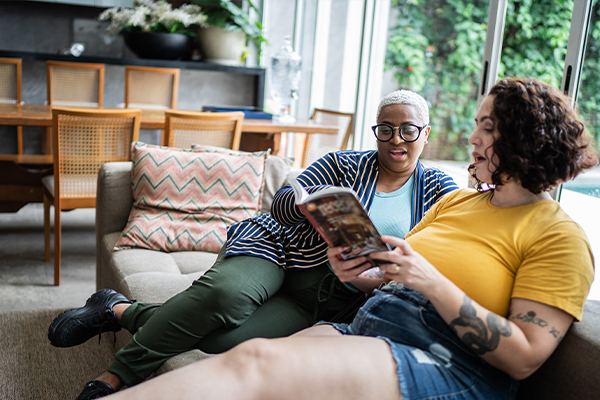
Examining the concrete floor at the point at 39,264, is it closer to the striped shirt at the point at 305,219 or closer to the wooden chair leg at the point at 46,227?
the wooden chair leg at the point at 46,227

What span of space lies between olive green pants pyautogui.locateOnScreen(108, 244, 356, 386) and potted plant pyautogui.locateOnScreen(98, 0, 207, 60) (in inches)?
144

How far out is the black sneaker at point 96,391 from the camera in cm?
140

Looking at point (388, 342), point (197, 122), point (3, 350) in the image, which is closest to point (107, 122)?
point (197, 122)

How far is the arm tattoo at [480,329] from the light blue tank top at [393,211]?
1.86 feet

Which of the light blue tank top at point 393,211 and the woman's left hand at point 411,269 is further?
the light blue tank top at point 393,211

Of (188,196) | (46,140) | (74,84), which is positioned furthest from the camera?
(46,140)

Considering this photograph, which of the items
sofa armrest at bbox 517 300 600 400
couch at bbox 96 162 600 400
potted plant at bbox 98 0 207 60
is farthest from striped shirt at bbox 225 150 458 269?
potted plant at bbox 98 0 207 60

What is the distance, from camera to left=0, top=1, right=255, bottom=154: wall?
Result: 4.84 metres

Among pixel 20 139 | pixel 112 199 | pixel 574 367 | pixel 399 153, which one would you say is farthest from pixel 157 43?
pixel 574 367

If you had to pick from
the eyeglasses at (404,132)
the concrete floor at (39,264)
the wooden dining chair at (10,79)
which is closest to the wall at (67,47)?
the wooden dining chair at (10,79)

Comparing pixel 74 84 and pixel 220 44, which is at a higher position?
pixel 220 44

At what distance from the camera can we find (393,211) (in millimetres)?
1662

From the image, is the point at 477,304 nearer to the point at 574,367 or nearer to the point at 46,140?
the point at 574,367

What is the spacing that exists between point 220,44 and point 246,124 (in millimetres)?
1783
